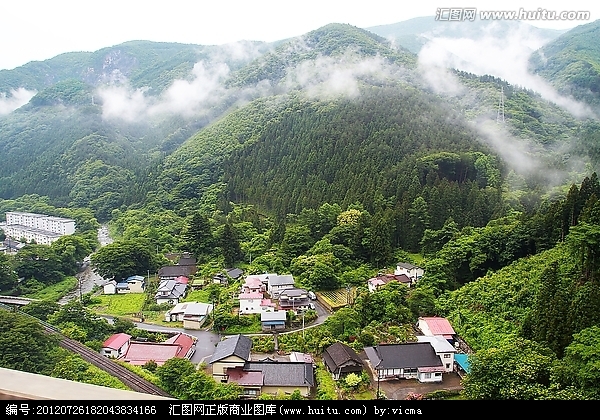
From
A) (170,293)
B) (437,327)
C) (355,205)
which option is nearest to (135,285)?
(170,293)

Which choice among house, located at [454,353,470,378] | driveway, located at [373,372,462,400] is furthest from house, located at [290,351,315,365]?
house, located at [454,353,470,378]

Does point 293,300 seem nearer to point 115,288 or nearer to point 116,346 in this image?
point 116,346

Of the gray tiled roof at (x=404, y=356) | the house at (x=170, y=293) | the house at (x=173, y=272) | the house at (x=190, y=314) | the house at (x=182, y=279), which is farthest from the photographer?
the house at (x=173, y=272)

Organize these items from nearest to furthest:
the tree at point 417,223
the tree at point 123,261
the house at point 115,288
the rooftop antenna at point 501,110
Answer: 1. the house at point 115,288
2. the tree at point 123,261
3. the tree at point 417,223
4. the rooftop antenna at point 501,110

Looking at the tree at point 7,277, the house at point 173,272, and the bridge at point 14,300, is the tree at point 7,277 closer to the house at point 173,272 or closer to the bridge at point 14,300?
the bridge at point 14,300

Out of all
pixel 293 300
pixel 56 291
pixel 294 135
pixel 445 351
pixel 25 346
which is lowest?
pixel 56 291

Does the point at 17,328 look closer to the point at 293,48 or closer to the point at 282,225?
the point at 282,225

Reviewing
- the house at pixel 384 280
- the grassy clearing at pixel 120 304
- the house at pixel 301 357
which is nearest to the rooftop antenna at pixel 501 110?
the house at pixel 384 280
